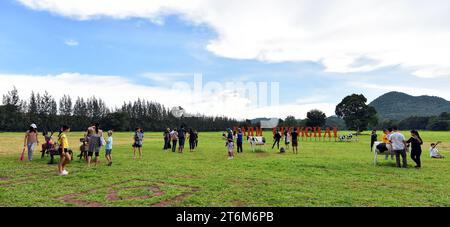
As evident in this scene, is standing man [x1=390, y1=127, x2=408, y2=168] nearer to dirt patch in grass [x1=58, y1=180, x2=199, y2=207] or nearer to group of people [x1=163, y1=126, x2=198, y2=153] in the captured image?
dirt patch in grass [x1=58, y1=180, x2=199, y2=207]

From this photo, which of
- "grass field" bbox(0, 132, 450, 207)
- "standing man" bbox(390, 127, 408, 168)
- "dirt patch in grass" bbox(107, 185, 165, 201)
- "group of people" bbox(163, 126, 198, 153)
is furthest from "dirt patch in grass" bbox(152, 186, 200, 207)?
"group of people" bbox(163, 126, 198, 153)

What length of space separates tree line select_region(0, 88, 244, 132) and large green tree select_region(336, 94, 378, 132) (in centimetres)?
4644

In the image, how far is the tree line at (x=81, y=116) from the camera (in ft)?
312

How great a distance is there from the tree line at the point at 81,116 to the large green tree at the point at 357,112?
152 feet

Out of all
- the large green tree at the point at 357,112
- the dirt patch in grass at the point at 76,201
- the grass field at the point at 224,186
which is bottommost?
the dirt patch in grass at the point at 76,201

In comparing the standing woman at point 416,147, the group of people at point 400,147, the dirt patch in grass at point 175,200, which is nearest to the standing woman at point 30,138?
the dirt patch in grass at point 175,200

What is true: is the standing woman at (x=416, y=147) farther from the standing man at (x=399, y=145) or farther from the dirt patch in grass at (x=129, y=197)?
the dirt patch in grass at (x=129, y=197)

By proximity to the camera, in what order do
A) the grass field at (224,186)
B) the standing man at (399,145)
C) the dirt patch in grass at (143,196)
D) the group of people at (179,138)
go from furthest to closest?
the group of people at (179,138) < the standing man at (399,145) < the dirt patch in grass at (143,196) < the grass field at (224,186)

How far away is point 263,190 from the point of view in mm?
9102

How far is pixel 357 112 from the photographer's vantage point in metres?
75.1

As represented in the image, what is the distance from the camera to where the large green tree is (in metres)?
73.4
